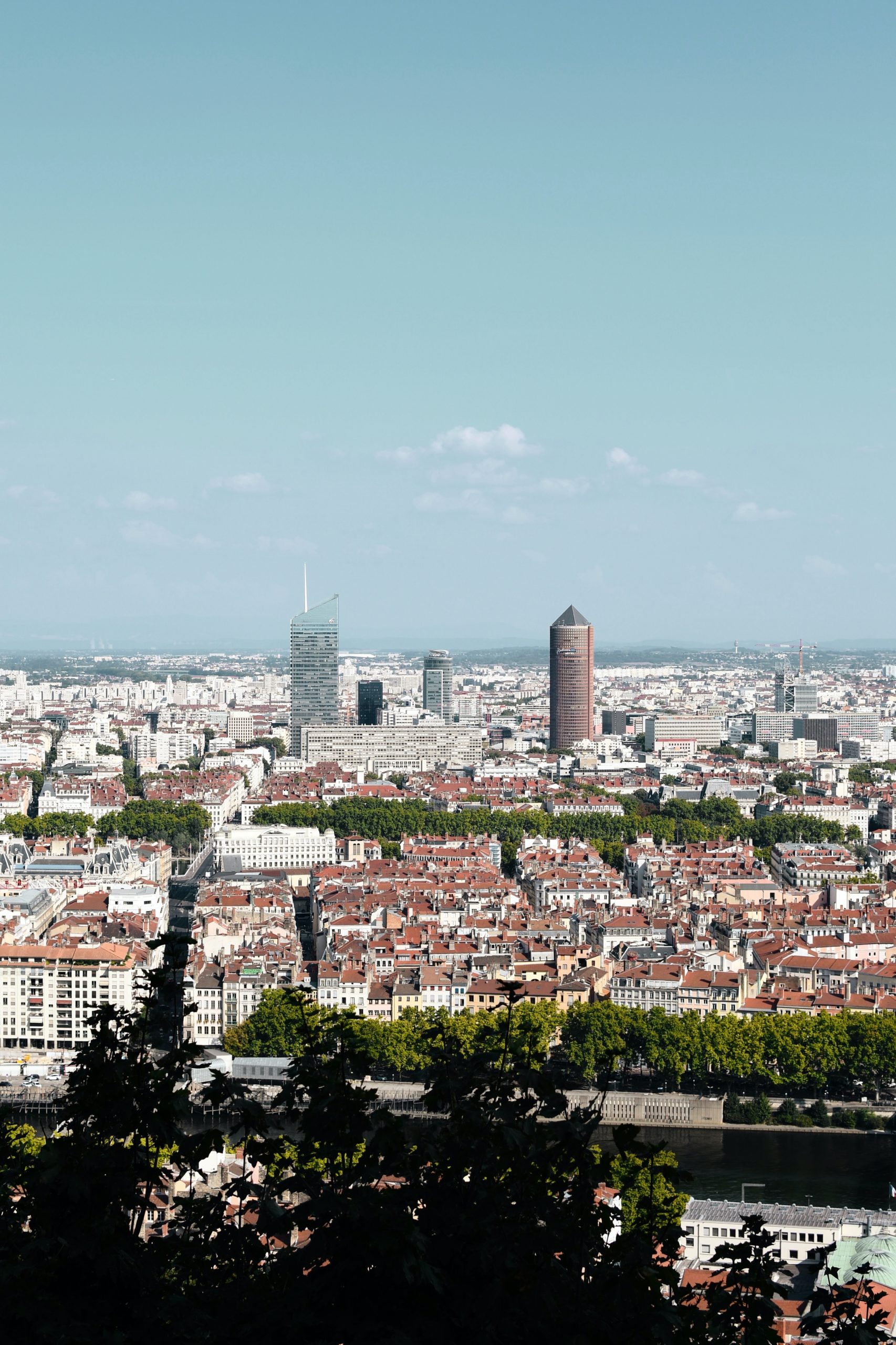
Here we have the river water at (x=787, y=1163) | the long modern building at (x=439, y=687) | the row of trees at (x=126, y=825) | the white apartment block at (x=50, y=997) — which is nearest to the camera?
the river water at (x=787, y=1163)

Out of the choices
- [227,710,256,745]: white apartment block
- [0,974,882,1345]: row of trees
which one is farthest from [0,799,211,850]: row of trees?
[0,974,882,1345]: row of trees

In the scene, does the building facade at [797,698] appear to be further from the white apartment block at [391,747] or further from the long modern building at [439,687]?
the white apartment block at [391,747]

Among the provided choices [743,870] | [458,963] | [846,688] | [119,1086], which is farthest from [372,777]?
[846,688]

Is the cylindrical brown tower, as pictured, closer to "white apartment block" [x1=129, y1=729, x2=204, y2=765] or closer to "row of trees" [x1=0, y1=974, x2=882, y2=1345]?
"white apartment block" [x1=129, y1=729, x2=204, y2=765]

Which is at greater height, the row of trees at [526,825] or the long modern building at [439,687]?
the long modern building at [439,687]

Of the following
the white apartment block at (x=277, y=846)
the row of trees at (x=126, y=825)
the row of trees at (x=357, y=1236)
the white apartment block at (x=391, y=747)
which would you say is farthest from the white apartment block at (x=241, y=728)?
the row of trees at (x=357, y=1236)
